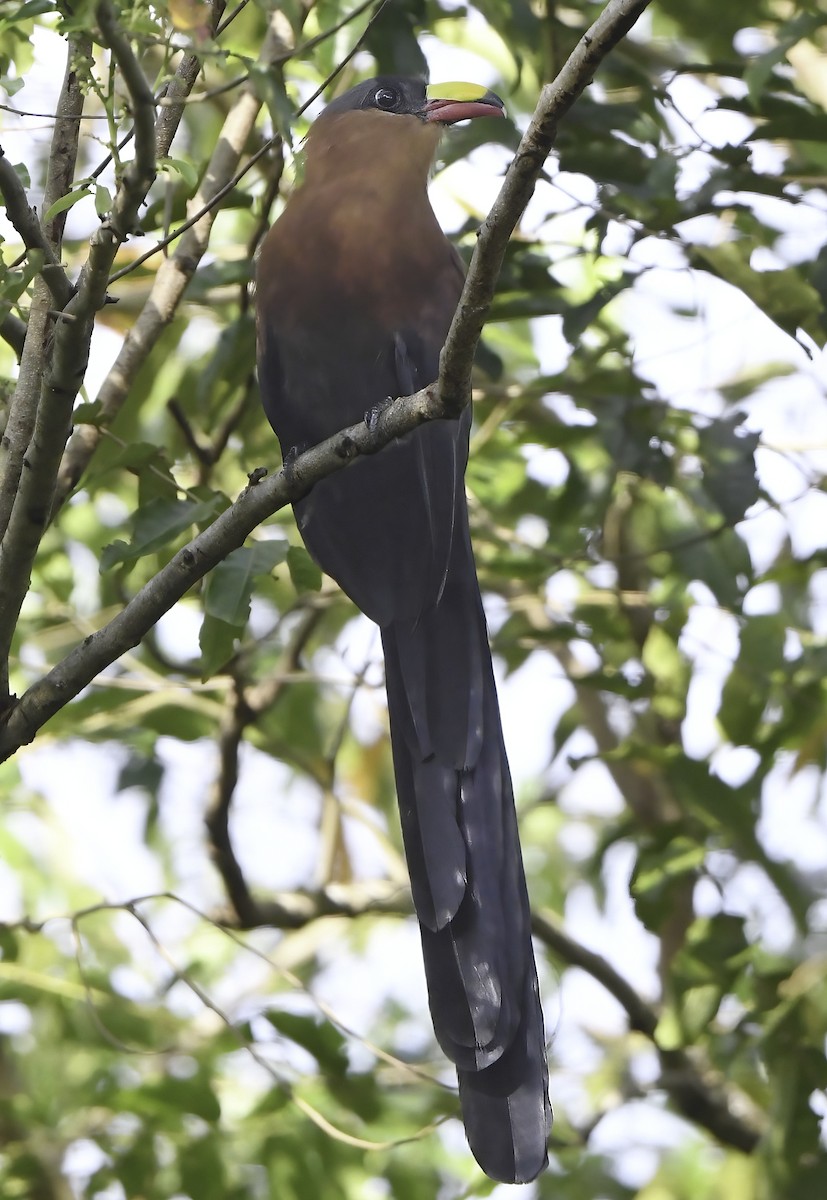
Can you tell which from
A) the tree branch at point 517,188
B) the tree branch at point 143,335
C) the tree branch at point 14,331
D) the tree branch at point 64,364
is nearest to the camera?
the tree branch at point 64,364

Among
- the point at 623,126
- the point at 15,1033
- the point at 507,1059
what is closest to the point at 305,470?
the point at 507,1059

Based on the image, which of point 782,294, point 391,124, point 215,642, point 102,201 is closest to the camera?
point 102,201

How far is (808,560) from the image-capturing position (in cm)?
284

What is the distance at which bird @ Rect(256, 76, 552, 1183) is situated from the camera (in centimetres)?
219

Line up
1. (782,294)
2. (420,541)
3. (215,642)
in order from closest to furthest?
(215,642) → (782,294) → (420,541)

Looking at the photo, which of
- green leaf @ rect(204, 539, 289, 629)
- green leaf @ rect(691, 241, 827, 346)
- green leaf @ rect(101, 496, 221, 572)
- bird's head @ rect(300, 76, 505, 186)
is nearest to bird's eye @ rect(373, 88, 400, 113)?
bird's head @ rect(300, 76, 505, 186)

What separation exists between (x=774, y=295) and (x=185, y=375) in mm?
1410

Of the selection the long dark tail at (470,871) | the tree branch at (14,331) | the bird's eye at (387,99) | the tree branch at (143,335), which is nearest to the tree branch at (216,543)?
the tree branch at (14,331)

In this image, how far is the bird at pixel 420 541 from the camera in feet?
7.17

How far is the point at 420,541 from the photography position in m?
2.52

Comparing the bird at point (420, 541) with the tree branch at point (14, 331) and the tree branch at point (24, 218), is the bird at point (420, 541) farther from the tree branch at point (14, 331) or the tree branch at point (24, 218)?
the tree branch at point (24, 218)

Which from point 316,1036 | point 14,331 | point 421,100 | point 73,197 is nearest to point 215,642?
point 14,331

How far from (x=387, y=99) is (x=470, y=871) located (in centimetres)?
149

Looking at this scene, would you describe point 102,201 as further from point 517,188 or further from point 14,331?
point 14,331
